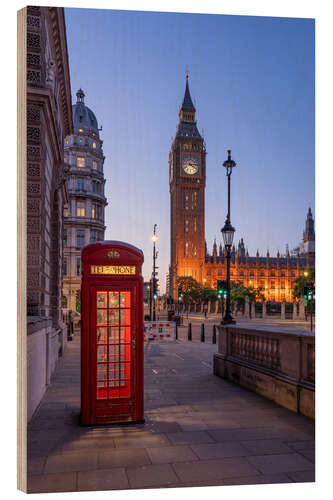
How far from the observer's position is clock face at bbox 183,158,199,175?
131m

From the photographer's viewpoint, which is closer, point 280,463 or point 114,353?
point 280,463

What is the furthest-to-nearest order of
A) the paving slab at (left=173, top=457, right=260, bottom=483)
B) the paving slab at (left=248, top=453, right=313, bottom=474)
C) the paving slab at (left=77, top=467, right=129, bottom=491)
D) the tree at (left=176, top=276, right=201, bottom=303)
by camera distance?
the tree at (left=176, top=276, right=201, bottom=303), the paving slab at (left=248, top=453, right=313, bottom=474), the paving slab at (left=173, top=457, right=260, bottom=483), the paving slab at (left=77, top=467, right=129, bottom=491)

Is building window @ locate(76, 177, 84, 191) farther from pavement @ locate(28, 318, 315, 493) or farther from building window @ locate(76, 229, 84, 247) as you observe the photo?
pavement @ locate(28, 318, 315, 493)

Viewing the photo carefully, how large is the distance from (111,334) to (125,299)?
589 millimetres

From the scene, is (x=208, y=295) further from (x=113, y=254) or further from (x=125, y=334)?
(x=113, y=254)

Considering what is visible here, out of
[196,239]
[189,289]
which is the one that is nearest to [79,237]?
[189,289]

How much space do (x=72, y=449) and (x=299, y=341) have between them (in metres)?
3.95

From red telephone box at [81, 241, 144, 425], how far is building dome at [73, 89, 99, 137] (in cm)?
4746

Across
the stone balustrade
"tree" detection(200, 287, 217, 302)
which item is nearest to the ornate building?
the stone balustrade

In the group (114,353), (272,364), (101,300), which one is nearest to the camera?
(101,300)

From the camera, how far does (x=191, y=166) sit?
13112cm

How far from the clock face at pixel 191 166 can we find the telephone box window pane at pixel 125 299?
12684cm

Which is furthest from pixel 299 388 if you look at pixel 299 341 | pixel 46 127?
pixel 46 127
